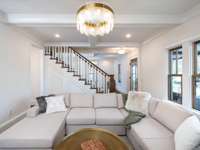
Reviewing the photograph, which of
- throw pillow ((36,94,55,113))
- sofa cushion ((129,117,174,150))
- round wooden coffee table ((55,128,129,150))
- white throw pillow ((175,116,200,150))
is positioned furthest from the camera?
throw pillow ((36,94,55,113))

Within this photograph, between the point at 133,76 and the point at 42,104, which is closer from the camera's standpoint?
the point at 42,104

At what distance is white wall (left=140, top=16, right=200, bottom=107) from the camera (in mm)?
3809

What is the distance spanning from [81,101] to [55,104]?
0.70 metres

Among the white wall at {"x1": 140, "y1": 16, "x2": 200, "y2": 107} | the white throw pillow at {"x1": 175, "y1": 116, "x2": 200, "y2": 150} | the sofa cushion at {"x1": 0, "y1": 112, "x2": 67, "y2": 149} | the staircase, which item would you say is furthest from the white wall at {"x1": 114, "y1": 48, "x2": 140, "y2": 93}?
the white throw pillow at {"x1": 175, "y1": 116, "x2": 200, "y2": 150}

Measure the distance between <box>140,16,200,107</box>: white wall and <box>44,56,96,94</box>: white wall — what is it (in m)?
2.48

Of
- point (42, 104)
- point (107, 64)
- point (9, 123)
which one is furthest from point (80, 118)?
point (107, 64)

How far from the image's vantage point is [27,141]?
2.43m

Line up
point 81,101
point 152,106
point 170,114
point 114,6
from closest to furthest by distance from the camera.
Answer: point 170,114 < point 114,6 < point 152,106 < point 81,101

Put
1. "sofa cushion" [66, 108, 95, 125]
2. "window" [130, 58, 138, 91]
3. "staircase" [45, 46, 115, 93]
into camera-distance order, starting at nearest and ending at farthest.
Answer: "sofa cushion" [66, 108, 95, 125]
"staircase" [45, 46, 115, 93]
"window" [130, 58, 138, 91]

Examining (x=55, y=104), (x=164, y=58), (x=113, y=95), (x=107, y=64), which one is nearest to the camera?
(x=55, y=104)

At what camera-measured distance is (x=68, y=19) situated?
390 centimetres

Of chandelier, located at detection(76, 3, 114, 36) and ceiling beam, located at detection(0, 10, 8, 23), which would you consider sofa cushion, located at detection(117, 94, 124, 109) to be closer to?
chandelier, located at detection(76, 3, 114, 36)

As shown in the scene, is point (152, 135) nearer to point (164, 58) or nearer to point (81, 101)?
point (81, 101)

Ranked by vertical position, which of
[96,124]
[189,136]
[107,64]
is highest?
[107,64]
